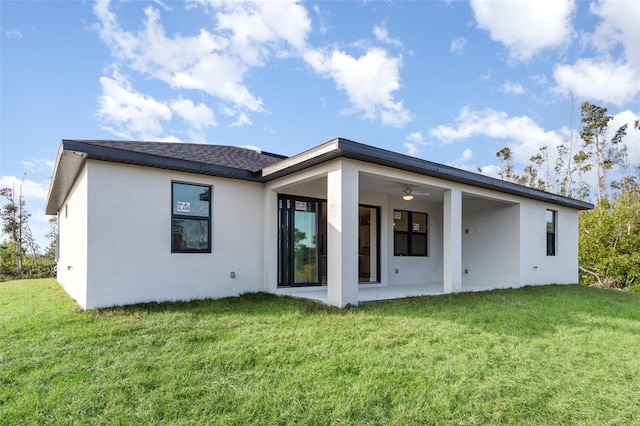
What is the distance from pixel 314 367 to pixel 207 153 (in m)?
6.25

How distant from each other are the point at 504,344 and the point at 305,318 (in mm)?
2699

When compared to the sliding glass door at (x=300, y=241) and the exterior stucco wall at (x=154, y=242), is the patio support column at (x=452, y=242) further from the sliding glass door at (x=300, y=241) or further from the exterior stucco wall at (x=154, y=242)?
the exterior stucco wall at (x=154, y=242)

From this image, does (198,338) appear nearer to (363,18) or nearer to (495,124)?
(363,18)

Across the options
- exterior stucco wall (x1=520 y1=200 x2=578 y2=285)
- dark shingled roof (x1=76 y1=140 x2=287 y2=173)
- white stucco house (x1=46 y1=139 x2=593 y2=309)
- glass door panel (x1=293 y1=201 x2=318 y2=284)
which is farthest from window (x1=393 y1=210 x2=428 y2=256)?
dark shingled roof (x1=76 y1=140 x2=287 y2=173)

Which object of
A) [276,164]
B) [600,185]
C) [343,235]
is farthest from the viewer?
[600,185]

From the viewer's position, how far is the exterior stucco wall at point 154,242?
5.98 meters

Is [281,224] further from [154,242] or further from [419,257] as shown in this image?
[419,257]

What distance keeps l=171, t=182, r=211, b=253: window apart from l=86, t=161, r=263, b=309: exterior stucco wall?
110mm

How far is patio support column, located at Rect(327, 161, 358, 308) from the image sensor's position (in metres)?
6.02

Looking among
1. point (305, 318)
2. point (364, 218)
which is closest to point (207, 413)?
point (305, 318)

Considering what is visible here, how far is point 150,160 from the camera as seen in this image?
6254 mm

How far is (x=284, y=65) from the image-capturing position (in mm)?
10898

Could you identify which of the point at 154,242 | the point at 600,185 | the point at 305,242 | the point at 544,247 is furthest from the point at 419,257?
the point at 600,185

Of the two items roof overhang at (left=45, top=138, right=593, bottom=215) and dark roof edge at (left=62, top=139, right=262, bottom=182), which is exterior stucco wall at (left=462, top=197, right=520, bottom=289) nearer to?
roof overhang at (left=45, top=138, right=593, bottom=215)
